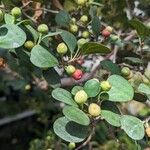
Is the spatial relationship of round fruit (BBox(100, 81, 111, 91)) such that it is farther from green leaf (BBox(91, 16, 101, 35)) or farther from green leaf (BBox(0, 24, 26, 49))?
green leaf (BBox(91, 16, 101, 35))

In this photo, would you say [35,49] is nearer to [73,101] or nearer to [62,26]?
[73,101]

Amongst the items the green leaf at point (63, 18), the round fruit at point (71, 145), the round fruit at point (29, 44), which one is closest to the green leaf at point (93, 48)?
the round fruit at point (29, 44)

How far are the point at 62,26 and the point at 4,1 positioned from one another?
0.16m

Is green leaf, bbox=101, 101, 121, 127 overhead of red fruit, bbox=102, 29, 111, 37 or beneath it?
overhead

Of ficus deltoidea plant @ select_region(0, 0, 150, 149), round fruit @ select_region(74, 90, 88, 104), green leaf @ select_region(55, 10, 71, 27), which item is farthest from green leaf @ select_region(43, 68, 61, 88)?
green leaf @ select_region(55, 10, 71, 27)

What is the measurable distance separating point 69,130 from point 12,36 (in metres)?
0.20

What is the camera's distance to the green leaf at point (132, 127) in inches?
33.2

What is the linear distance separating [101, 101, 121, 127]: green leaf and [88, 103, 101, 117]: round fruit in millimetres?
19

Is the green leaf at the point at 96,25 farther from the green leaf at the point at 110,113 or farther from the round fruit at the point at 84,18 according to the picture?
the green leaf at the point at 110,113

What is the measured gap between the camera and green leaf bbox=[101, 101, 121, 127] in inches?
33.3

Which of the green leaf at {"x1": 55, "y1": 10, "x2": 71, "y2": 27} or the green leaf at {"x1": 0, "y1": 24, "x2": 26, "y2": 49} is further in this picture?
the green leaf at {"x1": 55, "y1": 10, "x2": 71, "y2": 27}

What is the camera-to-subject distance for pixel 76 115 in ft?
2.68

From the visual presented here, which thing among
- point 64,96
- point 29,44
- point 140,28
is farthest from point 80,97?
point 140,28

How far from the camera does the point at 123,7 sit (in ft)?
4.89
